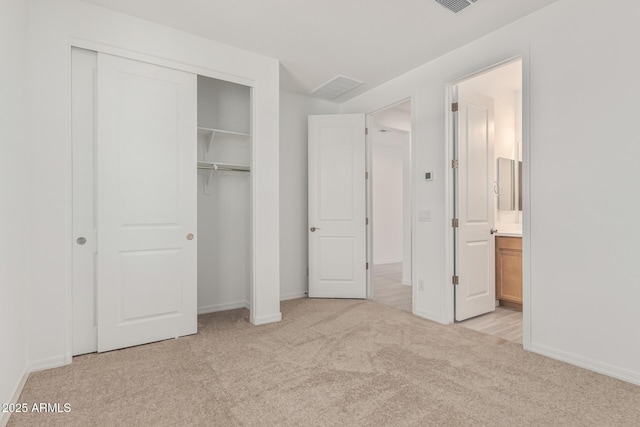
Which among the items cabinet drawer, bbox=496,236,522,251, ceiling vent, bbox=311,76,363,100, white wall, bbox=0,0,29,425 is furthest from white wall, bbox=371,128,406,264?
white wall, bbox=0,0,29,425

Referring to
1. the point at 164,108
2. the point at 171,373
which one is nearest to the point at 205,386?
the point at 171,373

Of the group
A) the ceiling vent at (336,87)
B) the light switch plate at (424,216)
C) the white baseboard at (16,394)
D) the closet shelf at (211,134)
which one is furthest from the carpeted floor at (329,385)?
the ceiling vent at (336,87)

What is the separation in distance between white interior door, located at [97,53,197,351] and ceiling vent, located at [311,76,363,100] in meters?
1.77

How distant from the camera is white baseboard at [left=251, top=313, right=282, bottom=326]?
3387 mm

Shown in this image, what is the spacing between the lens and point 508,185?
4.47 metres

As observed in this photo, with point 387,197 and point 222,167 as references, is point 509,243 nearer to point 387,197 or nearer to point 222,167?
point 222,167

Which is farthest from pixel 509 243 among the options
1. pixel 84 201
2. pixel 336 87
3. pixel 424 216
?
pixel 84 201

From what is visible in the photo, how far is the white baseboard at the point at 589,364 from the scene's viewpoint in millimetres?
2203

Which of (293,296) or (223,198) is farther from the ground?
(223,198)

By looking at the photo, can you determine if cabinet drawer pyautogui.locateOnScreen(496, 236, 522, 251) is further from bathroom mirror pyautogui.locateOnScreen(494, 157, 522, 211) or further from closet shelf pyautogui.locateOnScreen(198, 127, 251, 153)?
closet shelf pyautogui.locateOnScreen(198, 127, 251, 153)

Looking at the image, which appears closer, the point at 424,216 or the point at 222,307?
the point at 424,216

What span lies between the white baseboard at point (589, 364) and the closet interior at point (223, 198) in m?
2.83

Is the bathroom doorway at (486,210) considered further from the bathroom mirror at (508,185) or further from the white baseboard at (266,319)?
the white baseboard at (266,319)

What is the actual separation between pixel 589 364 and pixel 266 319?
268 cm
